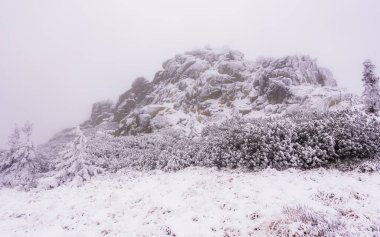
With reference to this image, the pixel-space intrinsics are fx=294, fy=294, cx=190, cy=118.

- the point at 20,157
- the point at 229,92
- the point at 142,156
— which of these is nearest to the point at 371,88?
the point at 142,156

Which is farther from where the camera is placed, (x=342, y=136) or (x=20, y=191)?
(x=20, y=191)

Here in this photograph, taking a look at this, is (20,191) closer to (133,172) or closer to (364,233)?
(133,172)

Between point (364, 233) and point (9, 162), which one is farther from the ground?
point (364, 233)

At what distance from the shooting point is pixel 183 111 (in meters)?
46.2

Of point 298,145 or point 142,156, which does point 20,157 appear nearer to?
point 142,156

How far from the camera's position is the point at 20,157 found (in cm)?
2578

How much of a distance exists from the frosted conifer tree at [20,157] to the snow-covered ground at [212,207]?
22.0 feet

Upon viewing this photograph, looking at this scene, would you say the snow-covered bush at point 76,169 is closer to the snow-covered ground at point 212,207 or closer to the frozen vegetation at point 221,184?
the frozen vegetation at point 221,184

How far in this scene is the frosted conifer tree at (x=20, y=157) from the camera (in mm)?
24875

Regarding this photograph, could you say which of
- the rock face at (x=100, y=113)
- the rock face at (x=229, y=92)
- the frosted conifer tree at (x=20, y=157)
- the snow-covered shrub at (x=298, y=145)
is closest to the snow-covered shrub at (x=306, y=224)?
the snow-covered shrub at (x=298, y=145)

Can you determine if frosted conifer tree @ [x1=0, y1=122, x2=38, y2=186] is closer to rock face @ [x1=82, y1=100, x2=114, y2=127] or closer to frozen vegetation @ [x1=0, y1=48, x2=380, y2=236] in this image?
frozen vegetation @ [x1=0, y1=48, x2=380, y2=236]

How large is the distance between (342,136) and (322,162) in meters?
2.36

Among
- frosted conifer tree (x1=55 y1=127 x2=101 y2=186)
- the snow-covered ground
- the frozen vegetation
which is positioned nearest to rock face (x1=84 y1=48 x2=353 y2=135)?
the frozen vegetation

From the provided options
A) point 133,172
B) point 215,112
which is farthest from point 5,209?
point 215,112
